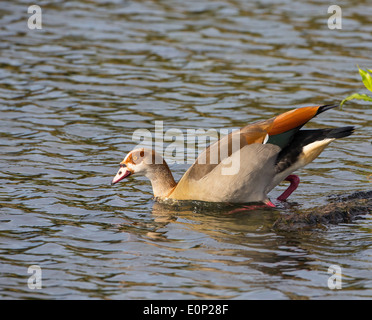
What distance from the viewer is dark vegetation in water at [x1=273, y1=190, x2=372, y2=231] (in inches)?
338

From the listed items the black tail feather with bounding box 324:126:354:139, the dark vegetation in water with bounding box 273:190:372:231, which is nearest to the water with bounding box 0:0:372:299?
the dark vegetation in water with bounding box 273:190:372:231

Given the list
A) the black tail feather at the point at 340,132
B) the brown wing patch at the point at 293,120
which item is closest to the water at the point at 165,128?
the black tail feather at the point at 340,132

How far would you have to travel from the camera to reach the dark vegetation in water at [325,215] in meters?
8.58

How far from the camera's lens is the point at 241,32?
16.7 meters

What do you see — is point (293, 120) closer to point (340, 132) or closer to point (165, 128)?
point (340, 132)

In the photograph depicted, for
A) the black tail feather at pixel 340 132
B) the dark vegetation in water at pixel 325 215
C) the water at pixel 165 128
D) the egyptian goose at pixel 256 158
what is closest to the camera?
the water at pixel 165 128

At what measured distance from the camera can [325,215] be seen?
342 inches

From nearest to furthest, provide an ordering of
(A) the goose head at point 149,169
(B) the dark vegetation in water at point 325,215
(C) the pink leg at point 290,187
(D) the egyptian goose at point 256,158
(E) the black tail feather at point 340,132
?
1. (B) the dark vegetation in water at point 325,215
2. (E) the black tail feather at point 340,132
3. (D) the egyptian goose at point 256,158
4. (C) the pink leg at point 290,187
5. (A) the goose head at point 149,169

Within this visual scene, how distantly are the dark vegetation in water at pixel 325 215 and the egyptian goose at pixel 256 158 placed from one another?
63 centimetres

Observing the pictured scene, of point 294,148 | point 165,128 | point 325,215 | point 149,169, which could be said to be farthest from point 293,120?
point 165,128

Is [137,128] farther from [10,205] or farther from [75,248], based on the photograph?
[75,248]

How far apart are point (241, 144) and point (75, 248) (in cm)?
251

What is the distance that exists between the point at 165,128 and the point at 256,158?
3408 millimetres

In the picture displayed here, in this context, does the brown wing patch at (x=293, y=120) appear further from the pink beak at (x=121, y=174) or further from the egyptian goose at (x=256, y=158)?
the pink beak at (x=121, y=174)
